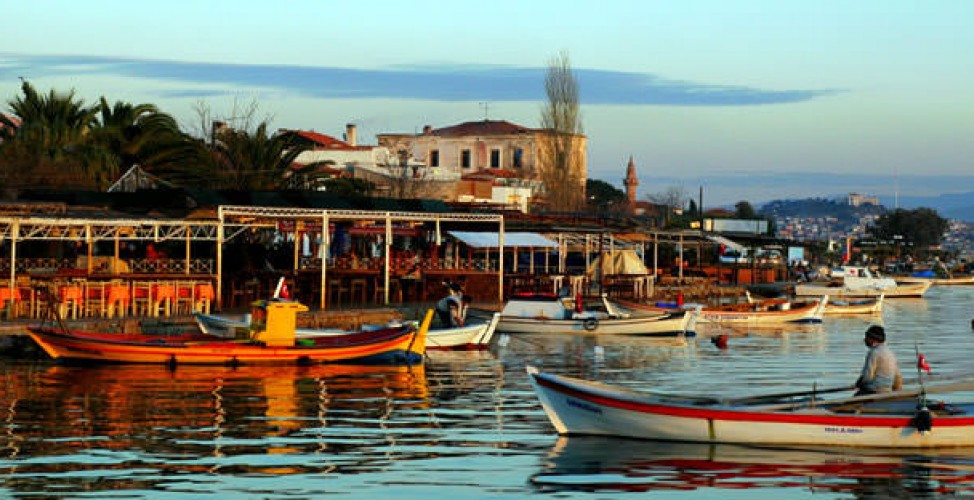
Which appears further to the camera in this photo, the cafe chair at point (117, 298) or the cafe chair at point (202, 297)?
the cafe chair at point (202, 297)

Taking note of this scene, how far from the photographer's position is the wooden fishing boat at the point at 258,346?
1189 inches

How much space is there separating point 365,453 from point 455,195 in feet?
238

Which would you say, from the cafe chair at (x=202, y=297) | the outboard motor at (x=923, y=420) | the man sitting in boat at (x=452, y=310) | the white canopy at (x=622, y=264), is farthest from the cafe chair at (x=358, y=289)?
the outboard motor at (x=923, y=420)

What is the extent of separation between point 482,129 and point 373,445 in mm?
100044

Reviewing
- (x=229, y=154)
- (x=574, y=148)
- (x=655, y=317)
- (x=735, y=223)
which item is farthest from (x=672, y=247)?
(x=655, y=317)

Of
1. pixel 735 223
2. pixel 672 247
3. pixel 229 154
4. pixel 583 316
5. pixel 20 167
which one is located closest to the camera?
pixel 583 316

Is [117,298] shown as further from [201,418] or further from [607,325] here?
[607,325]

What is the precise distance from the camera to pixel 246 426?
22.5 m

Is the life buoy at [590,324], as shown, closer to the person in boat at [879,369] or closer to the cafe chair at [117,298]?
the cafe chair at [117,298]

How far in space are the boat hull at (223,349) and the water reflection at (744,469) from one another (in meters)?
11.6

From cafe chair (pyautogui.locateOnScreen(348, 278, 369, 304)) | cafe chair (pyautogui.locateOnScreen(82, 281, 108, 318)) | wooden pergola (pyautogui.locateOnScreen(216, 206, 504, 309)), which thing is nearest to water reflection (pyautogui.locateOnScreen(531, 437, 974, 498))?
cafe chair (pyautogui.locateOnScreen(82, 281, 108, 318))

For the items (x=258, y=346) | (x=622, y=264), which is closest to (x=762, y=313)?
(x=622, y=264)

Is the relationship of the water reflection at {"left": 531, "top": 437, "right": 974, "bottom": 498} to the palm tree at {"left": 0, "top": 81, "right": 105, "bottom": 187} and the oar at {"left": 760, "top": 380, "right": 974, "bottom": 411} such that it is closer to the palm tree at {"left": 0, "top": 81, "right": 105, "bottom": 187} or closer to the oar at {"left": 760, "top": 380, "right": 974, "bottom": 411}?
the oar at {"left": 760, "top": 380, "right": 974, "bottom": 411}

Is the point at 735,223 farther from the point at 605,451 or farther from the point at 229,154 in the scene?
the point at 605,451
